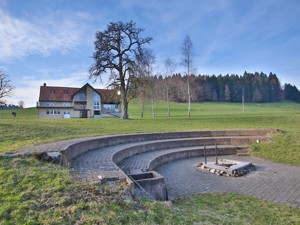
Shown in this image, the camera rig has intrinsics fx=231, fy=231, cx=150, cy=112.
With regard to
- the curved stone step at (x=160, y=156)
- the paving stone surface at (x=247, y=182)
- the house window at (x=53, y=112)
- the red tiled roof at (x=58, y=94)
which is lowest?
the paving stone surface at (x=247, y=182)

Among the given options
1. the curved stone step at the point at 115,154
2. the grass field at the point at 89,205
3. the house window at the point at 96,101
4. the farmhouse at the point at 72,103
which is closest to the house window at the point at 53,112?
the farmhouse at the point at 72,103

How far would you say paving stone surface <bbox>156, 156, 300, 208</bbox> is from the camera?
648 centimetres

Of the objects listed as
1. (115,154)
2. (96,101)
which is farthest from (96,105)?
(115,154)

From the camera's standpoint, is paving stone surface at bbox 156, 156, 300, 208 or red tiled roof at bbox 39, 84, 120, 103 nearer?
paving stone surface at bbox 156, 156, 300, 208

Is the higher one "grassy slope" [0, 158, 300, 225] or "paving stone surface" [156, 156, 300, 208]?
"grassy slope" [0, 158, 300, 225]

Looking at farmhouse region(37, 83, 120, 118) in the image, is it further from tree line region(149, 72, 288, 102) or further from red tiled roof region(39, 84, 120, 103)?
tree line region(149, 72, 288, 102)

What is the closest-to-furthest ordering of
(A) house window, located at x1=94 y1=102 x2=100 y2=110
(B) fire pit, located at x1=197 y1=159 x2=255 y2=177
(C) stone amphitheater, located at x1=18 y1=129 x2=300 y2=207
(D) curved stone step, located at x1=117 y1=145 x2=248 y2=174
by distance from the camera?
(C) stone amphitheater, located at x1=18 y1=129 x2=300 y2=207 → (D) curved stone step, located at x1=117 y1=145 x2=248 y2=174 → (B) fire pit, located at x1=197 y1=159 x2=255 y2=177 → (A) house window, located at x1=94 y1=102 x2=100 y2=110

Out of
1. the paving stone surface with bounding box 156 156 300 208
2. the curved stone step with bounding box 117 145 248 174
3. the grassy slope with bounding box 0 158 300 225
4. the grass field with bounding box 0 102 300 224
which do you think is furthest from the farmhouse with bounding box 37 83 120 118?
the grassy slope with bounding box 0 158 300 225

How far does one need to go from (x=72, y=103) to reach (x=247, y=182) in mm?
44543

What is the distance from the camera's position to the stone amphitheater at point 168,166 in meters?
5.92

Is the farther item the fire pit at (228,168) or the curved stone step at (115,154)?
the fire pit at (228,168)

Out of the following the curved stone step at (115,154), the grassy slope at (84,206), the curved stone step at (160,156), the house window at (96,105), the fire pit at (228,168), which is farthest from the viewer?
the house window at (96,105)

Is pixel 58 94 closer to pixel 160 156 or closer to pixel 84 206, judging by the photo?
pixel 160 156

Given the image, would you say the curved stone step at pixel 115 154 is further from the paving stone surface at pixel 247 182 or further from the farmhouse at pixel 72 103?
the farmhouse at pixel 72 103
